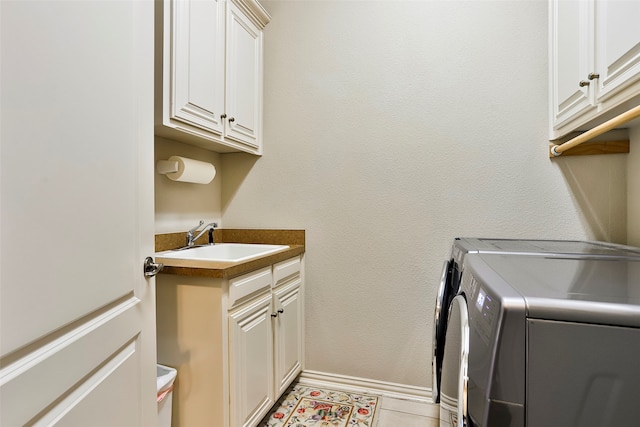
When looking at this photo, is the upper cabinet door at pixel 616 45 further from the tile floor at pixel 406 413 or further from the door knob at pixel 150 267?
the tile floor at pixel 406 413

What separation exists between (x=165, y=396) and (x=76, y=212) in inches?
34.7

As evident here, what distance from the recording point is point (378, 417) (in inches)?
67.9

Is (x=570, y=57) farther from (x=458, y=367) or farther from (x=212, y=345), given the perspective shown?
(x=212, y=345)

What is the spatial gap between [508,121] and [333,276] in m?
1.32

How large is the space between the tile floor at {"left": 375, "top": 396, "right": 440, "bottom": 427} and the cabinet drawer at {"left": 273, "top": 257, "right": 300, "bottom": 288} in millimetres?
876

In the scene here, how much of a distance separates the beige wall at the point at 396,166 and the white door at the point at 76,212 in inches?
35.5

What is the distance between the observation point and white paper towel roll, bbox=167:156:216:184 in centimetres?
164

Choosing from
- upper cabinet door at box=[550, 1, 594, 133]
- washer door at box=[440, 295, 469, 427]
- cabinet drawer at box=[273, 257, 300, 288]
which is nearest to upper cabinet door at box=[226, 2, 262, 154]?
cabinet drawer at box=[273, 257, 300, 288]

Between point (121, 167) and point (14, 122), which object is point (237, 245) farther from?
point (14, 122)

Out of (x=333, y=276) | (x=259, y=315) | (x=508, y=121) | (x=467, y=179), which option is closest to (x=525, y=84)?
(x=508, y=121)

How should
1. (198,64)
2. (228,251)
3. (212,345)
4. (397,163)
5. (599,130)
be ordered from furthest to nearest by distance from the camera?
1. (228,251)
2. (397,163)
3. (198,64)
4. (212,345)
5. (599,130)

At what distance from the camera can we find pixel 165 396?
48.0 inches

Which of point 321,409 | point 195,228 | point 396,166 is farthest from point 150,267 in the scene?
point 396,166

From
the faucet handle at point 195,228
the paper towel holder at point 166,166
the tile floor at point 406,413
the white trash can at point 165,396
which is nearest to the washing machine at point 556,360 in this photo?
the white trash can at point 165,396
